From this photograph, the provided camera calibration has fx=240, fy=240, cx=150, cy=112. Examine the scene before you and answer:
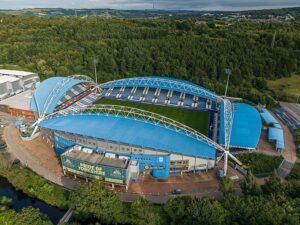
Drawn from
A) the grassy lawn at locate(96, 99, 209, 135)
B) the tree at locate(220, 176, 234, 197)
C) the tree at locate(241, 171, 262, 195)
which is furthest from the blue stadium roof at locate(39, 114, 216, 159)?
the grassy lawn at locate(96, 99, 209, 135)

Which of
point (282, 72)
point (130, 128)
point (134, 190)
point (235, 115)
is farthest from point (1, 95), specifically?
point (282, 72)

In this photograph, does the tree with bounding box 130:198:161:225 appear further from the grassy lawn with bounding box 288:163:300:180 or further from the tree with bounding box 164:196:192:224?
the grassy lawn with bounding box 288:163:300:180

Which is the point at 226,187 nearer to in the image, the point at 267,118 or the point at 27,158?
the point at 267,118

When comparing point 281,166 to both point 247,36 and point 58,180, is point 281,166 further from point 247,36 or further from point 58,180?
point 247,36

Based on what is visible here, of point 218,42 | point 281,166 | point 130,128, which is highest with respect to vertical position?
point 218,42

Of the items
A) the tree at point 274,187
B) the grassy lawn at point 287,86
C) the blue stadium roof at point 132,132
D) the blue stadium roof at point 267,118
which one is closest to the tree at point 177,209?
the blue stadium roof at point 132,132

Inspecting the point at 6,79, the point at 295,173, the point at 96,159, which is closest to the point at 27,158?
the point at 96,159

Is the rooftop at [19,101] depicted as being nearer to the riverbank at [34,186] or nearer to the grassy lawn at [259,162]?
the riverbank at [34,186]
